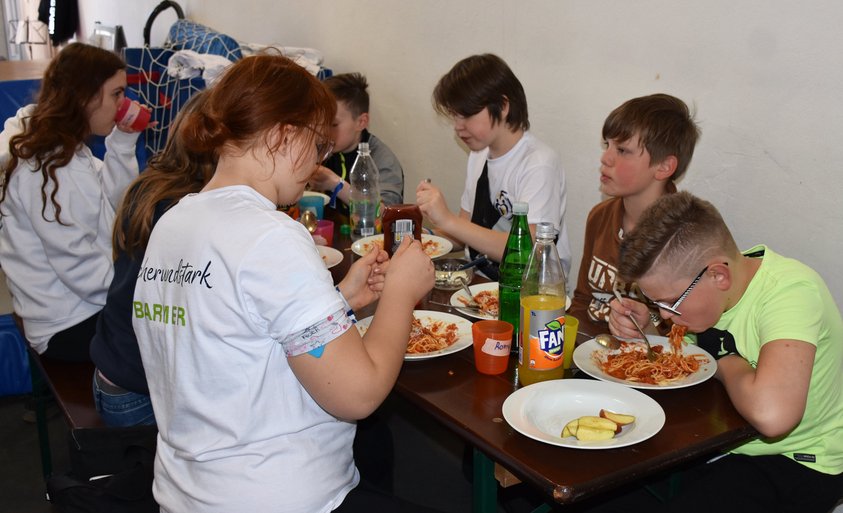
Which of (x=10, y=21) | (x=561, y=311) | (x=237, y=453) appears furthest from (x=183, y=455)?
(x=10, y=21)

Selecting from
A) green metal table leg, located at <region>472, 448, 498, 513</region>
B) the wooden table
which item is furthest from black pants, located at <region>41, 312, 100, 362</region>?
green metal table leg, located at <region>472, 448, 498, 513</region>

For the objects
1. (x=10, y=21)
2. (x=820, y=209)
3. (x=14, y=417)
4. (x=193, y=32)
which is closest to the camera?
(x=820, y=209)

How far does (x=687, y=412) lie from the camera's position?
154 cm

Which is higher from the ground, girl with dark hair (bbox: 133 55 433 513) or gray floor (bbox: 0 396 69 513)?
girl with dark hair (bbox: 133 55 433 513)

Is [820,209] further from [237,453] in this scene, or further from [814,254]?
[237,453]

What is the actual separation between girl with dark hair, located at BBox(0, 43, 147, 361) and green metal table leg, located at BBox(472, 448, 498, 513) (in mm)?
1569

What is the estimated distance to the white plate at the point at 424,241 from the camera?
104 inches

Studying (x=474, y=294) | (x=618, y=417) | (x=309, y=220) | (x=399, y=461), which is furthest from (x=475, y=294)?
(x=399, y=461)

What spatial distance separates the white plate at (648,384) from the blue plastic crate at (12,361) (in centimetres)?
262

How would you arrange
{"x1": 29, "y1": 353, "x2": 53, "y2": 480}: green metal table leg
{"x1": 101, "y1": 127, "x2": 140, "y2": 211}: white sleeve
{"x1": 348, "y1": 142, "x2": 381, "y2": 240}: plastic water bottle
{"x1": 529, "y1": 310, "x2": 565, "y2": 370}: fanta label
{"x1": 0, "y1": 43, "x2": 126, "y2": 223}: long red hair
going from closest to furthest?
{"x1": 529, "y1": 310, "x2": 565, "y2": 370}: fanta label < {"x1": 0, "y1": 43, "x2": 126, "y2": 223}: long red hair < {"x1": 29, "y1": 353, "x2": 53, "y2": 480}: green metal table leg < {"x1": 348, "y1": 142, "x2": 381, "y2": 240}: plastic water bottle < {"x1": 101, "y1": 127, "x2": 140, "y2": 211}: white sleeve

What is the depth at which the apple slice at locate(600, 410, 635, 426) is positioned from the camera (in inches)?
58.1

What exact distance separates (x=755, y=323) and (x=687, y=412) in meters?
0.30

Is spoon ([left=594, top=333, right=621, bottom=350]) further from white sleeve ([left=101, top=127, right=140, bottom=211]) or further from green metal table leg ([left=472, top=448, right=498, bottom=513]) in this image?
white sleeve ([left=101, top=127, right=140, bottom=211])

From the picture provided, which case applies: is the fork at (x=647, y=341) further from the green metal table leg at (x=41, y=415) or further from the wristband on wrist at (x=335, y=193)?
the green metal table leg at (x=41, y=415)
